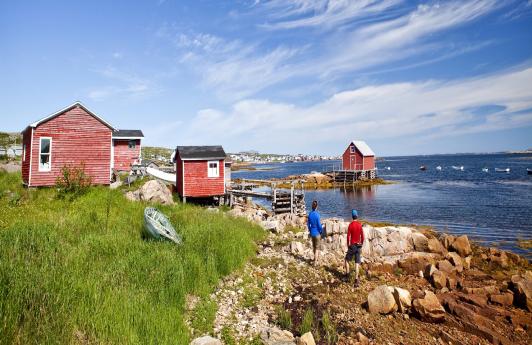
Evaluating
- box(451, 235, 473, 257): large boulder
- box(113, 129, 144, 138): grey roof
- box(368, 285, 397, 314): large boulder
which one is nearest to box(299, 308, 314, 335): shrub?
box(368, 285, 397, 314): large boulder

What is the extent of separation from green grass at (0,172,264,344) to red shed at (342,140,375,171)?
52598 millimetres

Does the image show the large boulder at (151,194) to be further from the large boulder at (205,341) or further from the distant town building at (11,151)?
the distant town building at (11,151)

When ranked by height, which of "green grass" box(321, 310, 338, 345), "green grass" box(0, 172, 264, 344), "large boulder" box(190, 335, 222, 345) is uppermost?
"green grass" box(0, 172, 264, 344)

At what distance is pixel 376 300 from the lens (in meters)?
9.68

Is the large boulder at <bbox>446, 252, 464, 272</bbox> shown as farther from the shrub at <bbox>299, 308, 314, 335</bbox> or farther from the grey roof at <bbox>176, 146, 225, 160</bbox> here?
the grey roof at <bbox>176, 146, 225, 160</bbox>

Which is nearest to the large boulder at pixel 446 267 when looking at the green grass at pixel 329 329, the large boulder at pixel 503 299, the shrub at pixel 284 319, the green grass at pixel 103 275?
the large boulder at pixel 503 299

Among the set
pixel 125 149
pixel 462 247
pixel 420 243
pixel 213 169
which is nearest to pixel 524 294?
pixel 420 243

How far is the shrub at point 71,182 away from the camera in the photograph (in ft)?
60.2

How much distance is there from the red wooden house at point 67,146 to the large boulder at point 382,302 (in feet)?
61.7

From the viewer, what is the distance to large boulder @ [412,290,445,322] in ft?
30.6

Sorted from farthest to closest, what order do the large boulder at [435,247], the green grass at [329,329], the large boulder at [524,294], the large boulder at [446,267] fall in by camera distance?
the large boulder at [435,247]
the large boulder at [446,267]
the large boulder at [524,294]
the green grass at [329,329]

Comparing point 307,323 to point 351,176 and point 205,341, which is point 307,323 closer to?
point 205,341

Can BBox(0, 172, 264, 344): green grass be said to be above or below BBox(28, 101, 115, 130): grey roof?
below

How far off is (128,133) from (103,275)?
27898mm
